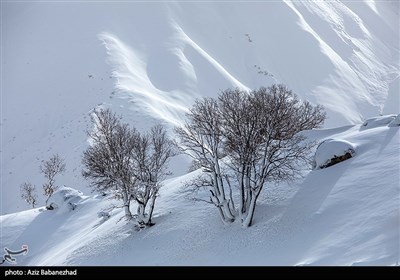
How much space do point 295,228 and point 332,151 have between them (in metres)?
5.73

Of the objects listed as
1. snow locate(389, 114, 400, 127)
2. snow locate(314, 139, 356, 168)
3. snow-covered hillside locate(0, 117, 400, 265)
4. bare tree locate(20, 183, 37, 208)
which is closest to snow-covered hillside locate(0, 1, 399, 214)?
bare tree locate(20, 183, 37, 208)

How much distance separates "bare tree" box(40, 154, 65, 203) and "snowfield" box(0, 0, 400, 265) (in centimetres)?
95

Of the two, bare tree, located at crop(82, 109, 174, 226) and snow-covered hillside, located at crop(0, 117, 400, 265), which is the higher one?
bare tree, located at crop(82, 109, 174, 226)

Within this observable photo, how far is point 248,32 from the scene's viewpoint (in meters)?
94.4

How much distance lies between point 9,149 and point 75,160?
590 inches

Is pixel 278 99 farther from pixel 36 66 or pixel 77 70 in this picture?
pixel 36 66

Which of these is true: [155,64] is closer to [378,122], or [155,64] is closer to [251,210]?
[378,122]

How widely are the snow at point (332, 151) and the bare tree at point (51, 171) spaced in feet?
92.2

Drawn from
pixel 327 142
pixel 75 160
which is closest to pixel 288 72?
pixel 75 160

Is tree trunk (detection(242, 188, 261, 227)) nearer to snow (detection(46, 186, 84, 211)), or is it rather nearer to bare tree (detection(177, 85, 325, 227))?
bare tree (detection(177, 85, 325, 227))

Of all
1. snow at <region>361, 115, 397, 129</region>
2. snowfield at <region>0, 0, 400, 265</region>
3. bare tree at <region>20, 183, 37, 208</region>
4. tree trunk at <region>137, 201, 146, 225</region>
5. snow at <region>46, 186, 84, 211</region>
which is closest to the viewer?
snowfield at <region>0, 0, 400, 265</region>

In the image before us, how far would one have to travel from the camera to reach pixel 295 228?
725 inches

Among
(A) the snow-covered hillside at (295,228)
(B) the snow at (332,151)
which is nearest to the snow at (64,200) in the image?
(A) the snow-covered hillside at (295,228)

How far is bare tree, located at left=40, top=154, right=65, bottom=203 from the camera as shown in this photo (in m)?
42.2
